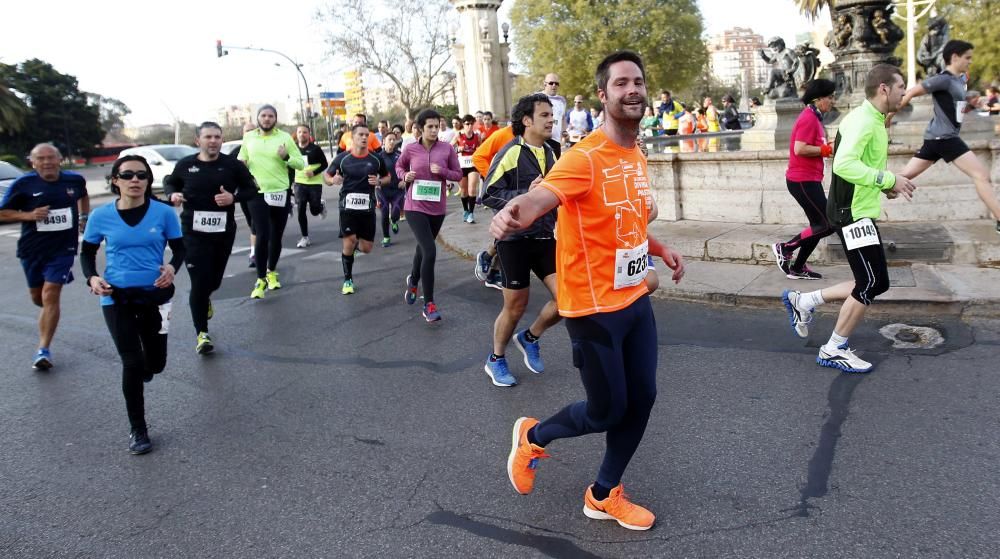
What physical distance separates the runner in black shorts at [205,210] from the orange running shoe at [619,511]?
4.17 m

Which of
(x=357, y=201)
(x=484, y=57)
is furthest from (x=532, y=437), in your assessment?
(x=484, y=57)

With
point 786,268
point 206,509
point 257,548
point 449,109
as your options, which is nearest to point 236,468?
point 206,509

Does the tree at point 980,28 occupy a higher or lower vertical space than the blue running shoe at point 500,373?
higher

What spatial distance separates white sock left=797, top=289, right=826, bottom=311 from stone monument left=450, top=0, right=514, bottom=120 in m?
32.1

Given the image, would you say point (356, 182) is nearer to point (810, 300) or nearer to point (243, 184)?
point (243, 184)

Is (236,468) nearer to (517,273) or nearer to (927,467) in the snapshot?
(517,273)

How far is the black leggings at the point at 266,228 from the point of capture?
8.22 m


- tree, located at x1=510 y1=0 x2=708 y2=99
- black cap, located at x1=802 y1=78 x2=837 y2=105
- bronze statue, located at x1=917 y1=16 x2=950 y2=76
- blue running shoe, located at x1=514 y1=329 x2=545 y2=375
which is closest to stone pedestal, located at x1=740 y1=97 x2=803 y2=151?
bronze statue, located at x1=917 y1=16 x2=950 y2=76

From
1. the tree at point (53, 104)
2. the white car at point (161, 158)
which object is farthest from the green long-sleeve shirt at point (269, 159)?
the tree at point (53, 104)

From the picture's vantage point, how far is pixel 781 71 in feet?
42.5

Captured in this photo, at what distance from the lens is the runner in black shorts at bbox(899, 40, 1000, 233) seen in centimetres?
621

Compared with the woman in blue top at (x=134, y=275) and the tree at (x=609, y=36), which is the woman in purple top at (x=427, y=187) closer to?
the woman in blue top at (x=134, y=275)

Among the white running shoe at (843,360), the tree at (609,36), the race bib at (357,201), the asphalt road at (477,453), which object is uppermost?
the tree at (609,36)

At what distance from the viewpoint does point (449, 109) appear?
57.2 meters
